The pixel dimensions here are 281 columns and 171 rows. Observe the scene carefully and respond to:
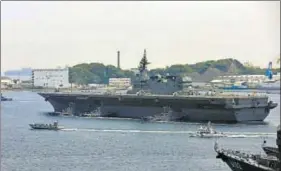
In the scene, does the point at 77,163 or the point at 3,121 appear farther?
the point at 3,121

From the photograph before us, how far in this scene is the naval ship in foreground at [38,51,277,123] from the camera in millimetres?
56594

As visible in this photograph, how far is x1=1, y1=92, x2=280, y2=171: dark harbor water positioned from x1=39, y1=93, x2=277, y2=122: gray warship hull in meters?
1.83

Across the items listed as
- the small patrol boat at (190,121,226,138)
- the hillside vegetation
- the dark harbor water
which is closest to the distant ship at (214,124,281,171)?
the dark harbor water

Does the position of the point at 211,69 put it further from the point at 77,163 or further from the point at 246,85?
the point at 77,163

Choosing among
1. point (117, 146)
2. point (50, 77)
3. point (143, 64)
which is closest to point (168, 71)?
point (50, 77)

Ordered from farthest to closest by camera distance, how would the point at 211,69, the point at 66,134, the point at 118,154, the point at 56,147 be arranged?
the point at 211,69 → the point at 66,134 → the point at 56,147 → the point at 118,154

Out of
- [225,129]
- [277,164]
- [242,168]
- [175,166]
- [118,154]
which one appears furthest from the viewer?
[225,129]

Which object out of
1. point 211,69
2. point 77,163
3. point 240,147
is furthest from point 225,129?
point 211,69

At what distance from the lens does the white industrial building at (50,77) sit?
181250 millimetres

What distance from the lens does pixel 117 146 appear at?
40.4m

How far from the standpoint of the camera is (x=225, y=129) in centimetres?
5138

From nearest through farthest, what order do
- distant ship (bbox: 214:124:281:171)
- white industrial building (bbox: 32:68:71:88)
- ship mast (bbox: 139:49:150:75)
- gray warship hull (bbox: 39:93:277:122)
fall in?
distant ship (bbox: 214:124:281:171)
gray warship hull (bbox: 39:93:277:122)
ship mast (bbox: 139:49:150:75)
white industrial building (bbox: 32:68:71:88)

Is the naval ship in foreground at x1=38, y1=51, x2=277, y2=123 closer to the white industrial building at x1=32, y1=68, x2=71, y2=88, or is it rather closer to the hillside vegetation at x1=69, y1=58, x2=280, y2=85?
the hillside vegetation at x1=69, y1=58, x2=280, y2=85

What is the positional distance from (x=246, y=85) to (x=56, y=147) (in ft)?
433
